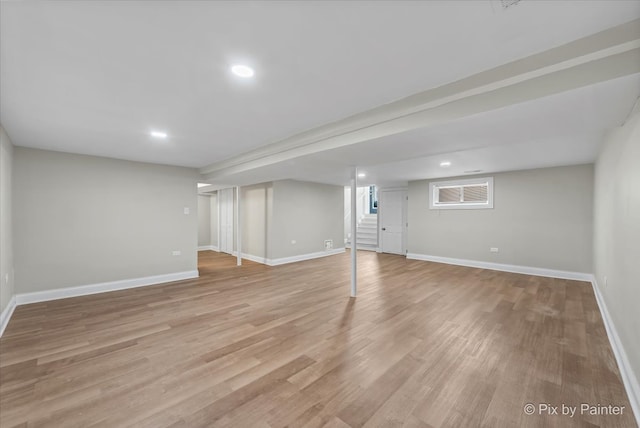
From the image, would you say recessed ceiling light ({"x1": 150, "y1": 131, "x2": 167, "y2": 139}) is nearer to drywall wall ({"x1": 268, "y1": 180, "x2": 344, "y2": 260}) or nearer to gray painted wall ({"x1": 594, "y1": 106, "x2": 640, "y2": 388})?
drywall wall ({"x1": 268, "y1": 180, "x2": 344, "y2": 260})

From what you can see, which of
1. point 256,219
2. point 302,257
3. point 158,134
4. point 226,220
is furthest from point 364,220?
point 158,134

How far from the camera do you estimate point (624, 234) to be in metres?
2.46

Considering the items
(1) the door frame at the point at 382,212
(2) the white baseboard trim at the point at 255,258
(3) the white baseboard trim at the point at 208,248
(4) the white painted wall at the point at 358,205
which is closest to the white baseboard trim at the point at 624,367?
(1) the door frame at the point at 382,212

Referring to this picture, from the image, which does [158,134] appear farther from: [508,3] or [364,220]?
[364,220]

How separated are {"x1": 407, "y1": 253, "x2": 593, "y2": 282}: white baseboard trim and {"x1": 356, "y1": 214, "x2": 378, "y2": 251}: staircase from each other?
6.76 ft

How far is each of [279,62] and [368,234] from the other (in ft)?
28.5

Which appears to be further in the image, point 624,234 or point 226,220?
point 226,220

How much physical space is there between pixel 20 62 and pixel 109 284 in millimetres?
4113

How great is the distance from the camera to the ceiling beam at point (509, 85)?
4.97ft

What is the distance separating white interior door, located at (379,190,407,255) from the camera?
341 inches

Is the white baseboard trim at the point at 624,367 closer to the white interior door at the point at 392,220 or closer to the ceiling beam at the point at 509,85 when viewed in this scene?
the ceiling beam at the point at 509,85

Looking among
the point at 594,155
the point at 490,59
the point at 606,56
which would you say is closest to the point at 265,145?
the point at 490,59

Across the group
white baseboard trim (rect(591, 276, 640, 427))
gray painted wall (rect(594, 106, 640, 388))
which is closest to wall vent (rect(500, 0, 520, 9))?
gray painted wall (rect(594, 106, 640, 388))

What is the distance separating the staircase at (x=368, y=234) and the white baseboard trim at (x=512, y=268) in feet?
6.76
